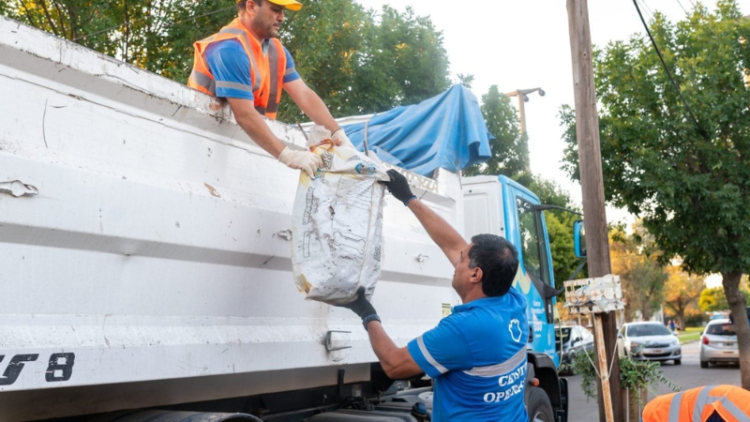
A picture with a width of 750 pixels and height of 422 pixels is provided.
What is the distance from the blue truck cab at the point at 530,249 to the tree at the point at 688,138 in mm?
7215

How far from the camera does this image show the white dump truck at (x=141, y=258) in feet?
7.53

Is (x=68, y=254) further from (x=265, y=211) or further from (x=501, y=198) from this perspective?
(x=501, y=198)

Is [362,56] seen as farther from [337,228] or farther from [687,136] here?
[337,228]

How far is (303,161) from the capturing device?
315 cm

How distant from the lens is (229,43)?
135 inches

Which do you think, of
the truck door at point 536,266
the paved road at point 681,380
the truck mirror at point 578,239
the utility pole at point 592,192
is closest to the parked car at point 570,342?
the paved road at point 681,380

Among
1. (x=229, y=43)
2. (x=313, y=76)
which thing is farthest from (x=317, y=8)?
(x=229, y=43)

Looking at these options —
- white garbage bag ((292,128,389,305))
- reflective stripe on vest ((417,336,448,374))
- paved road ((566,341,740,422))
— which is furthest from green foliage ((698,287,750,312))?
reflective stripe on vest ((417,336,448,374))

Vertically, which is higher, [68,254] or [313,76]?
[313,76]

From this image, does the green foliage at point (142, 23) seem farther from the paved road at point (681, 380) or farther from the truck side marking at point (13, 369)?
the truck side marking at point (13, 369)

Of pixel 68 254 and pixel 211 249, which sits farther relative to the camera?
pixel 211 249

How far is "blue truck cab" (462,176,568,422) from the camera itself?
19.1 feet

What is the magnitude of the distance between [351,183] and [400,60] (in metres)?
12.5

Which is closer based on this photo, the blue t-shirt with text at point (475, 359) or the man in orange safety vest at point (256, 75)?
the blue t-shirt with text at point (475, 359)
